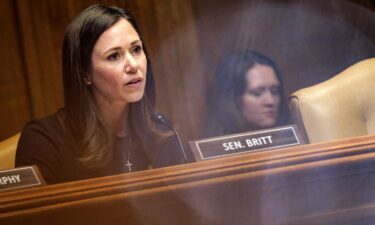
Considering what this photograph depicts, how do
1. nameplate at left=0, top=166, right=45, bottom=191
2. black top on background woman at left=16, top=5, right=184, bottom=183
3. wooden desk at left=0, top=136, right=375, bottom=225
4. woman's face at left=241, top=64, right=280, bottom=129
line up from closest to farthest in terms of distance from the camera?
wooden desk at left=0, top=136, right=375, bottom=225 < nameplate at left=0, top=166, right=45, bottom=191 < black top on background woman at left=16, top=5, right=184, bottom=183 < woman's face at left=241, top=64, right=280, bottom=129

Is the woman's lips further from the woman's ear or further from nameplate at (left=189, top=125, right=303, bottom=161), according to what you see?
nameplate at (left=189, top=125, right=303, bottom=161)

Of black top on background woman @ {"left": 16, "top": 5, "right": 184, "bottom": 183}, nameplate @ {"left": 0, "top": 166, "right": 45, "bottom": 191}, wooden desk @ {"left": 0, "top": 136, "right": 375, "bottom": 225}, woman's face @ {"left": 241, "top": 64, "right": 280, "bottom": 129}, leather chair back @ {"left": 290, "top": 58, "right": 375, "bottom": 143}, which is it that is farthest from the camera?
woman's face @ {"left": 241, "top": 64, "right": 280, "bottom": 129}

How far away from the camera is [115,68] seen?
1.40 meters

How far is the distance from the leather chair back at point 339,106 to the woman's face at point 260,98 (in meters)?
0.13

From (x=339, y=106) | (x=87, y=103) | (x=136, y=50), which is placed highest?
(x=136, y=50)

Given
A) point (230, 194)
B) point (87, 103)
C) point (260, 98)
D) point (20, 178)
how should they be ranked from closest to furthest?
point (230, 194) → point (20, 178) → point (87, 103) → point (260, 98)

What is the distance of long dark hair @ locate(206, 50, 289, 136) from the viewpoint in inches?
67.7

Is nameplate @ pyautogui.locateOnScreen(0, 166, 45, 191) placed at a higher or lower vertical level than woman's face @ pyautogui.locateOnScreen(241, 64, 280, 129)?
higher

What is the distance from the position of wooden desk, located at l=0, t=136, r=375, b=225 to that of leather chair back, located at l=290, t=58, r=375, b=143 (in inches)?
24.7

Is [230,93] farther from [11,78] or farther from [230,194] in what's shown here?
[230,194]

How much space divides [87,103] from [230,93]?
0.54m

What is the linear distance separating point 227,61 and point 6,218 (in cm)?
114

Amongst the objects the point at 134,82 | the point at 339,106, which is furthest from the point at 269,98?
the point at 134,82

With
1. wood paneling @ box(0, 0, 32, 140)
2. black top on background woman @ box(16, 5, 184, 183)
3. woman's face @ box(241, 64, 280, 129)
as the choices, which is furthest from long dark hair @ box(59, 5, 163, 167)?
woman's face @ box(241, 64, 280, 129)
